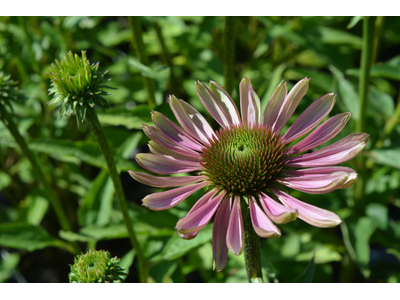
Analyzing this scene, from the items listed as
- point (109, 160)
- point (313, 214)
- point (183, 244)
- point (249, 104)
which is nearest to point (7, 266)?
point (183, 244)

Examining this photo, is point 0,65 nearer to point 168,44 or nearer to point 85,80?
point 168,44

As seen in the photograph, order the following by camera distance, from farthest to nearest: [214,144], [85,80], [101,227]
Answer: [101,227] < [214,144] < [85,80]

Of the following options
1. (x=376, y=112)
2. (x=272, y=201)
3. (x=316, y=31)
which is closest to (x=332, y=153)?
(x=272, y=201)

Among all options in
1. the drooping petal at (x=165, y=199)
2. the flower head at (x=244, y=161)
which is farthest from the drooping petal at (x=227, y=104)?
the drooping petal at (x=165, y=199)

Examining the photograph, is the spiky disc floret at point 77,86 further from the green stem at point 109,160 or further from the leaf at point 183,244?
the leaf at point 183,244

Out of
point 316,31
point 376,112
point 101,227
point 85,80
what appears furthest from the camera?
point 316,31

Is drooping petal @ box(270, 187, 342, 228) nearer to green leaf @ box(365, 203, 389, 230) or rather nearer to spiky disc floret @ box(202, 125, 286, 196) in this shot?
spiky disc floret @ box(202, 125, 286, 196)

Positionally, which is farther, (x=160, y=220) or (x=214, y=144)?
(x=160, y=220)
